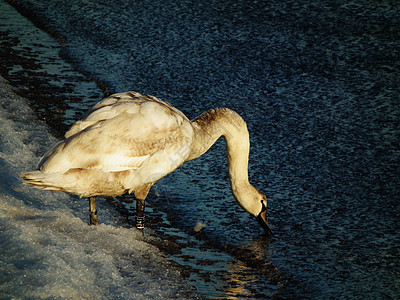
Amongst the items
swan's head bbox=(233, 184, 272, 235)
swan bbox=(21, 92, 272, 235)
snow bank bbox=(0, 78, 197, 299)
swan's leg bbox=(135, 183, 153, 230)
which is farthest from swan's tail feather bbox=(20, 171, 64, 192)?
swan's head bbox=(233, 184, 272, 235)

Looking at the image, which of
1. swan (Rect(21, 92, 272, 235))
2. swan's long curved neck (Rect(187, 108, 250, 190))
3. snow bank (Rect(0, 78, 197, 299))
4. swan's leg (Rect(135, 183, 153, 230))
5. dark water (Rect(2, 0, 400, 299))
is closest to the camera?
snow bank (Rect(0, 78, 197, 299))

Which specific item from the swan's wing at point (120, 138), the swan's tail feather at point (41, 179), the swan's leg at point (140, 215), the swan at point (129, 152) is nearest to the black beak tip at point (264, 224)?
the swan at point (129, 152)

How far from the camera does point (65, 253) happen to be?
4.86 meters

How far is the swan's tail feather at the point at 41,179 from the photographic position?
498 centimetres

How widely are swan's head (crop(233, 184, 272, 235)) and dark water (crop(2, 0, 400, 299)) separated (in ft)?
0.55

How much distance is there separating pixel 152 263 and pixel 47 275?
3.40 feet

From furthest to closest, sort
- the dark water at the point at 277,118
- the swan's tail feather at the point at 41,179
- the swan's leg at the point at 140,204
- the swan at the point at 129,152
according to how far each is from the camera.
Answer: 1. the swan's leg at the point at 140,204
2. the dark water at the point at 277,118
3. the swan at the point at 129,152
4. the swan's tail feather at the point at 41,179

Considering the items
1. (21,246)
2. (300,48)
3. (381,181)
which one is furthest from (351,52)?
(21,246)

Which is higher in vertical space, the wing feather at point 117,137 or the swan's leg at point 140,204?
the wing feather at point 117,137

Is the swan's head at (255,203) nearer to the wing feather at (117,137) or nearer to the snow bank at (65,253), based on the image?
the wing feather at (117,137)

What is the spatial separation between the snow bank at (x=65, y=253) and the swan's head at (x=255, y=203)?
916 millimetres

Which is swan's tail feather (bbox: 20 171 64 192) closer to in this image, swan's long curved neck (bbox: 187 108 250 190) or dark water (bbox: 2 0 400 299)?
dark water (bbox: 2 0 400 299)

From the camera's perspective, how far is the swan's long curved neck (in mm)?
5973

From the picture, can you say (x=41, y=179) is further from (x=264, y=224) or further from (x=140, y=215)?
(x=264, y=224)
